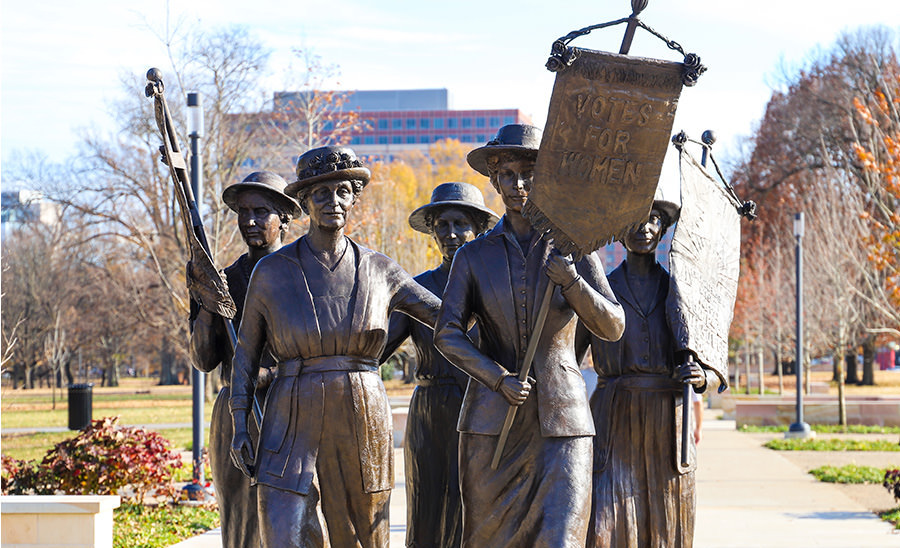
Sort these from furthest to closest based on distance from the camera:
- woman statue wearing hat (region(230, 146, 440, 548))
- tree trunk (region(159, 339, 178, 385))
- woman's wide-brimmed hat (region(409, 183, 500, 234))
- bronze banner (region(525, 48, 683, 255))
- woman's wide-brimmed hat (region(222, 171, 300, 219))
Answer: tree trunk (region(159, 339, 178, 385)), woman's wide-brimmed hat (region(409, 183, 500, 234)), woman's wide-brimmed hat (region(222, 171, 300, 219)), woman statue wearing hat (region(230, 146, 440, 548)), bronze banner (region(525, 48, 683, 255))

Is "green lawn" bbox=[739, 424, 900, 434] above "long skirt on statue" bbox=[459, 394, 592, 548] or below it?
below

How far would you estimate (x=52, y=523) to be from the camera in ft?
30.1

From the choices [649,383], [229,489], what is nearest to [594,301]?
[649,383]

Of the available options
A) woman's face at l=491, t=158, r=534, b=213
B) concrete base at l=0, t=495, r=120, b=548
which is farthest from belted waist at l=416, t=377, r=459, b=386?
concrete base at l=0, t=495, r=120, b=548

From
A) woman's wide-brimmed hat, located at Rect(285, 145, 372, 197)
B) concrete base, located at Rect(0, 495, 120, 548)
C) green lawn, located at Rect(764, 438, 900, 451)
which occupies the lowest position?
green lawn, located at Rect(764, 438, 900, 451)

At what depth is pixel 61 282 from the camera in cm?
4300

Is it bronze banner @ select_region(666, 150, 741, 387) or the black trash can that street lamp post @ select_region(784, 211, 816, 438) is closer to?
the black trash can

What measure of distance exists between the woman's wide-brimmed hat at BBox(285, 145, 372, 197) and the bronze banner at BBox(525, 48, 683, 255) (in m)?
0.87

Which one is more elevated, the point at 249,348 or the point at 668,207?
the point at 668,207

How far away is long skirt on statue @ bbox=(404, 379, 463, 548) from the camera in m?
6.51

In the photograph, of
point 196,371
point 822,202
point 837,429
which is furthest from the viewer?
point 822,202

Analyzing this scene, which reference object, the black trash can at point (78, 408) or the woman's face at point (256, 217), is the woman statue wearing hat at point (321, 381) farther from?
the black trash can at point (78, 408)

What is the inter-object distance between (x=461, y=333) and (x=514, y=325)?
0.74 feet

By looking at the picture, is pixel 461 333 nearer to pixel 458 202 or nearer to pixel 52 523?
pixel 458 202
